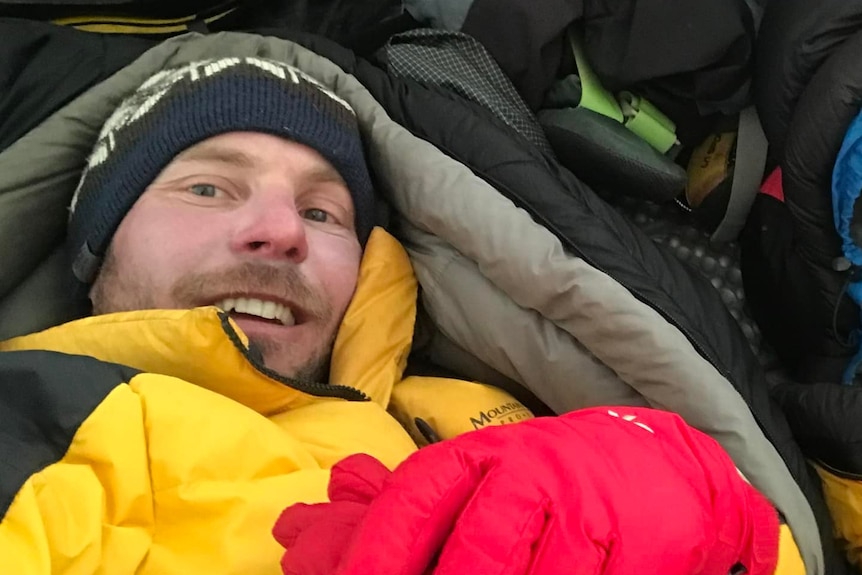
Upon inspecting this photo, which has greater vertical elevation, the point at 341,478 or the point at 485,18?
the point at 485,18

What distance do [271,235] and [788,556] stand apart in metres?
0.56

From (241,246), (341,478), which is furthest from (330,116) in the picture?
(341,478)

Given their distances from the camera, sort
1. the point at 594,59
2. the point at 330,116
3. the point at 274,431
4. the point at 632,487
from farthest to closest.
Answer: the point at 594,59 → the point at 330,116 → the point at 274,431 → the point at 632,487

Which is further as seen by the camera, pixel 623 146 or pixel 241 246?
pixel 623 146

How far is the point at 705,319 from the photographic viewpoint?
2.92 feet

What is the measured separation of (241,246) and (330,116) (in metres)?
0.22

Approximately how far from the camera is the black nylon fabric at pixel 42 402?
0.60 meters

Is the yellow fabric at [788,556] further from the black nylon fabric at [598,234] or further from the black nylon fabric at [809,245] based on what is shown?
the black nylon fabric at [809,245]

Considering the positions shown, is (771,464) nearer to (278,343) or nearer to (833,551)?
(833,551)

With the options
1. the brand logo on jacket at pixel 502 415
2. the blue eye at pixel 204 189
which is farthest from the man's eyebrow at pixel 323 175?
the brand logo on jacket at pixel 502 415

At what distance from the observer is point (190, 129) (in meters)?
0.96

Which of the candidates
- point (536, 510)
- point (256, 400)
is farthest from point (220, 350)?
point (536, 510)

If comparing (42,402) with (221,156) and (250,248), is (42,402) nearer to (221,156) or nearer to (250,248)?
(250,248)

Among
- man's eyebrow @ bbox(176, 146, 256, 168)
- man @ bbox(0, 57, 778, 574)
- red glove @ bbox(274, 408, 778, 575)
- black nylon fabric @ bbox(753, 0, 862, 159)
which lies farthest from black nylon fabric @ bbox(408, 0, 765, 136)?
red glove @ bbox(274, 408, 778, 575)
